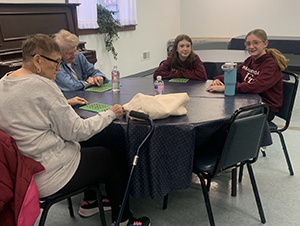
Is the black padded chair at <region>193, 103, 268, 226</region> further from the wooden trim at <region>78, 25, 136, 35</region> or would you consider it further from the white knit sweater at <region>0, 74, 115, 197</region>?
the wooden trim at <region>78, 25, 136, 35</region>

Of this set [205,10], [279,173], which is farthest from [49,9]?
[205,10]

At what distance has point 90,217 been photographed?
6.35ft

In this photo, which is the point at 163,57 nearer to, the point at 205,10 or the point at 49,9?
the point at 205,10

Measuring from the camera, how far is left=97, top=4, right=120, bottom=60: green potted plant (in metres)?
5.12

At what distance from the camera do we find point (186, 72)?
8.98 feet

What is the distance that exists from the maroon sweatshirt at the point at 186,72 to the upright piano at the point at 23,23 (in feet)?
4.77

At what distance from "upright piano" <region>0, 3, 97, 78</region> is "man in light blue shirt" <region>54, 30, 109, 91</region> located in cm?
78

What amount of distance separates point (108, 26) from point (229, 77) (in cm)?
360

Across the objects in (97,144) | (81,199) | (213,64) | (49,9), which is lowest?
(81,199)

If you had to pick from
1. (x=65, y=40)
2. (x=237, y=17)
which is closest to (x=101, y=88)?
(x=65, y=40)

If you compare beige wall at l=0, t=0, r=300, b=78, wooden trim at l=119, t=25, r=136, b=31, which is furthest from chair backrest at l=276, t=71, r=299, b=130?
wooden trim at l=119, t=25, r=136, b=31

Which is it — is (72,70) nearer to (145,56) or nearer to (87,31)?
(87,31)

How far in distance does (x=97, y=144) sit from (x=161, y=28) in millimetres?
5733

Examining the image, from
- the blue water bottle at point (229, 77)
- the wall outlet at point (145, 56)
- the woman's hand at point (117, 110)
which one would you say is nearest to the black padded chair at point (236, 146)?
the blue water bottle at point (229, 77)
